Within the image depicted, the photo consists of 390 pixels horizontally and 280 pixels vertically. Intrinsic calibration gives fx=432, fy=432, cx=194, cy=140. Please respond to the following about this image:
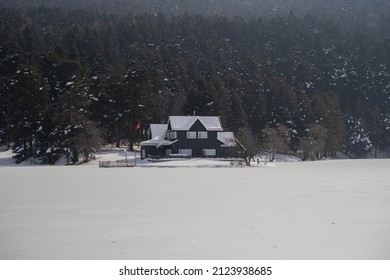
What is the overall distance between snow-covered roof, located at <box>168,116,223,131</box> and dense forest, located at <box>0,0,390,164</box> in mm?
6704

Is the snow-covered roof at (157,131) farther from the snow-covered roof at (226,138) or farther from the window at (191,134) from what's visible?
the snow-covered roof at (226,138)

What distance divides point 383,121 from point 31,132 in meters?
76.2

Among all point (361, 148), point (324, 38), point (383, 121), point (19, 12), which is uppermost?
point (19, 12)

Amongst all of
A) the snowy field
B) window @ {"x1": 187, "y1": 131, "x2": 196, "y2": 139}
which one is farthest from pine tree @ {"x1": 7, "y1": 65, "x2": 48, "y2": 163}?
the snowy field

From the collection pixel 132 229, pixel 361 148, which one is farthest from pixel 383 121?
pixel 132 229

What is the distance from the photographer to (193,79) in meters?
94.9

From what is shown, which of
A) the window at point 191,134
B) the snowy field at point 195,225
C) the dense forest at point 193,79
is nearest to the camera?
the snowy field at point 195,225

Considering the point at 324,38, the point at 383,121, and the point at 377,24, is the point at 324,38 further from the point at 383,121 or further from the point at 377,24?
the point at 383,121

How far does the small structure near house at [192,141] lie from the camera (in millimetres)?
65744

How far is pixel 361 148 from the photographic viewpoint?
95.1 meters

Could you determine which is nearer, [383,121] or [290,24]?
[383,121]

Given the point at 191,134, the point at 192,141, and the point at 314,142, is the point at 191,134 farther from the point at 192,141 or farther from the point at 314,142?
the point at 314,142

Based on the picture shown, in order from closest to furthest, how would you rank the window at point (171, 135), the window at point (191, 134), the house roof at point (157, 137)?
the house roof at point (157, 137), the window at point (171, 135), the window at point (191, 134)

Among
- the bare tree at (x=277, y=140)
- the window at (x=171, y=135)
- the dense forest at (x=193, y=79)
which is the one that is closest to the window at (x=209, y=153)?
the window at (x=171, y=135)
